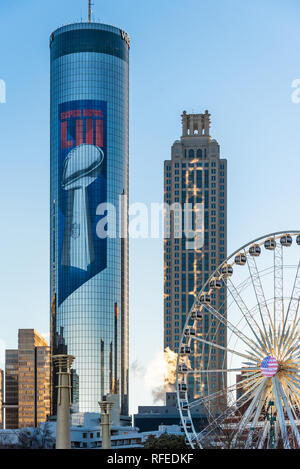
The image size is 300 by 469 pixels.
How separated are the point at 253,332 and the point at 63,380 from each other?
53.7m

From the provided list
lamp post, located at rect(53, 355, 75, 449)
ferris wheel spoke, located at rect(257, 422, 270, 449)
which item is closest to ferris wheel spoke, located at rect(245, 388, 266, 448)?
ferris wheel spoke, located at rect(257, 422, 270, 449)

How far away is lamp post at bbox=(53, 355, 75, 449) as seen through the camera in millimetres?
34156

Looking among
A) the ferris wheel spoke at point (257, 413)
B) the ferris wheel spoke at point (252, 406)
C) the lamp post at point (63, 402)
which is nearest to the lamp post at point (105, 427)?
the ferris wheel spoke at point (257, 413)

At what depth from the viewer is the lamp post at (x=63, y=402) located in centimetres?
3416

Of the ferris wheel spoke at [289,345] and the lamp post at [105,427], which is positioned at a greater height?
the ferris wheel spoke at [289,345]

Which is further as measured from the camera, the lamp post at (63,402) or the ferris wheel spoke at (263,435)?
the ferris wheel spoke at (263,435)

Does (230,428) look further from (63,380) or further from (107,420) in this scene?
(63,380)

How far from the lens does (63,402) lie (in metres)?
35.0

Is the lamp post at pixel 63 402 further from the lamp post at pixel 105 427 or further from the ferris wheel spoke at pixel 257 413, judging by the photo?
the ferris wheel spoke at pixel 257 413

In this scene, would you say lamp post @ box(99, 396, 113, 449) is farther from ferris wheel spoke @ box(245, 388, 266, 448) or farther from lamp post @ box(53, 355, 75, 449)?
lamp post @ box(53, 355, 75, 449)

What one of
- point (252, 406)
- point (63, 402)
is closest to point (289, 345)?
point (252, 406)
